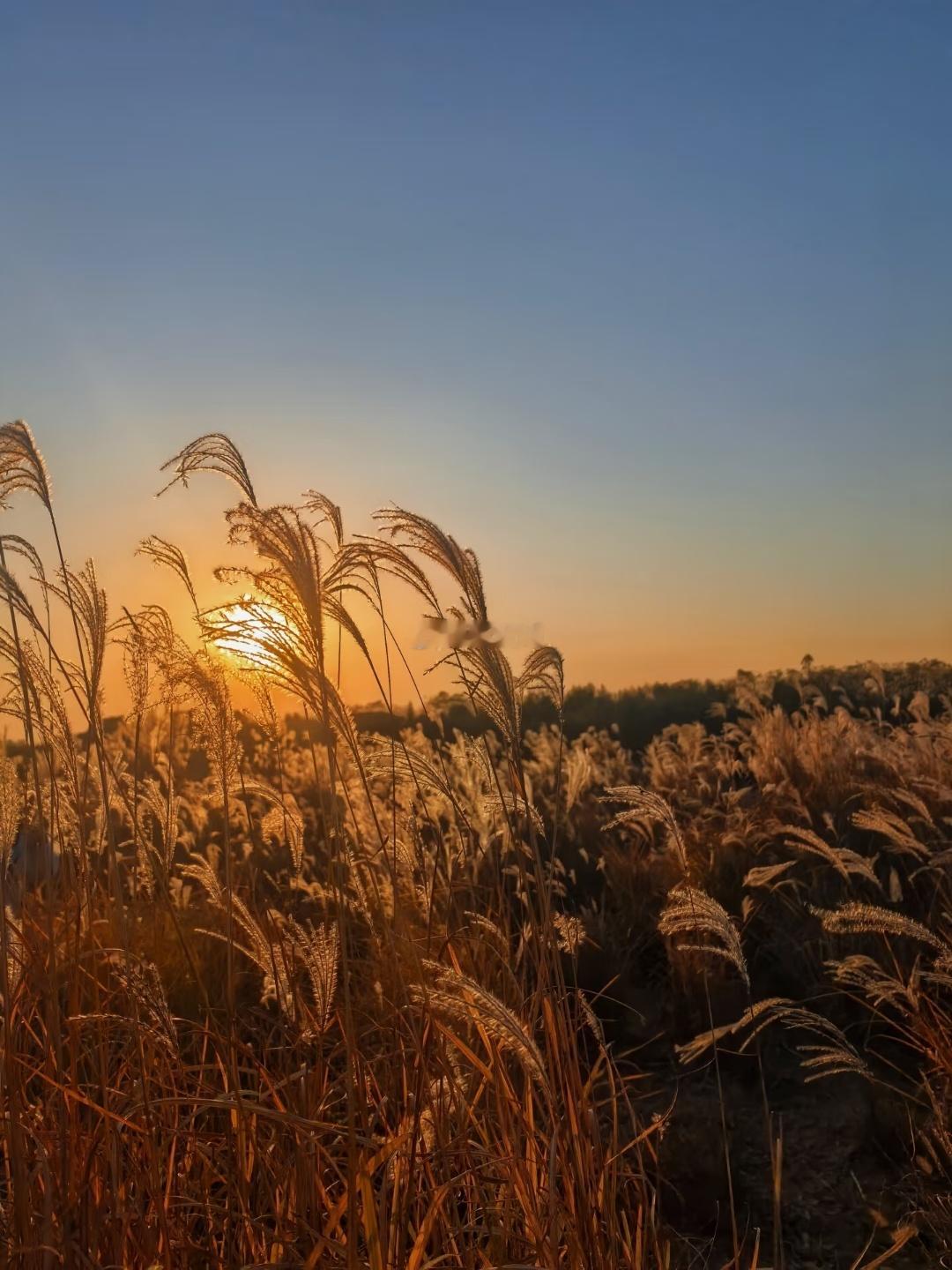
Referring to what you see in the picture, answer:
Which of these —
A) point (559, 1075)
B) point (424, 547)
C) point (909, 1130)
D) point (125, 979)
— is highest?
point (424, 547)

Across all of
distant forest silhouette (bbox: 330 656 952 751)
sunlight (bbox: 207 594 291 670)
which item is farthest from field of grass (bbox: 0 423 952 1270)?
distant forest silhouette (bbox: 330 656 952 751)

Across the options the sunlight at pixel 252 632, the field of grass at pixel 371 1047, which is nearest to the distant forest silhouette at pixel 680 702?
the field of grass at pixel 371 1047

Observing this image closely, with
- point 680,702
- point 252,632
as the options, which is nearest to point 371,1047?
point 252,632

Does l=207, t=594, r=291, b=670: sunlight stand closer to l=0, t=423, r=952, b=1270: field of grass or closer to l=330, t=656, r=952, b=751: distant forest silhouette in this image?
l=0, t=423, r=952, b=1270: field of grass

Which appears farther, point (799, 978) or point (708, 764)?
point (708, 764)

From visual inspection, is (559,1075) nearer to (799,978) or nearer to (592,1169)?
(592,1169)

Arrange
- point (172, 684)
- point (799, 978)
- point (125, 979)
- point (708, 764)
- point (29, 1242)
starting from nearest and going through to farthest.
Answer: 1. point (29, 1242)
2. point (125, 979)
3. point (172, 684)
4. point (799, 978)
5. point (708, 764)

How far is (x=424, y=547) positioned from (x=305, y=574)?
1.19 ft

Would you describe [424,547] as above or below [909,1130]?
above

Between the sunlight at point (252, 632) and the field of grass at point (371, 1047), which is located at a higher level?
the sunlight at point (252, 632)

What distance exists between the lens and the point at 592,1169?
2.23m

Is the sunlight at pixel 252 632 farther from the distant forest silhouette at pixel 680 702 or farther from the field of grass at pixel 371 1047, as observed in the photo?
the distant forest silhouette at pixel 680 702

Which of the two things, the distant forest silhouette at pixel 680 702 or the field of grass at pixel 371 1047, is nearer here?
the field of grass at pixel 371 1047

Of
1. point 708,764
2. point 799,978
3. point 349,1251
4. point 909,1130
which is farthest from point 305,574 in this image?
point 708,764
